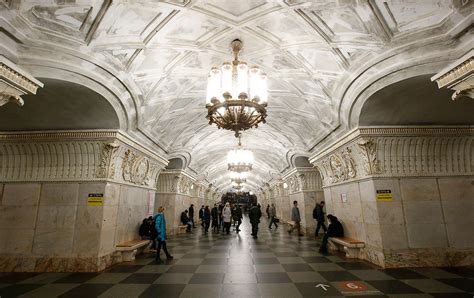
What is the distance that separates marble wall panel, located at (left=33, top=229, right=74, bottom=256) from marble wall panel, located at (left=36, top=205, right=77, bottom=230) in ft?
0.39

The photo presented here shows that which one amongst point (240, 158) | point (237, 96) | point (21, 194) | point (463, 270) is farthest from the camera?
point (240, 158)

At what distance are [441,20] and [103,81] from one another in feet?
19.5

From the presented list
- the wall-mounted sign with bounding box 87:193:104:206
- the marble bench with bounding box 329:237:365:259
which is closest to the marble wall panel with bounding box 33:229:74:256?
the wall-mounted sign with bounding box 87:193:104:206

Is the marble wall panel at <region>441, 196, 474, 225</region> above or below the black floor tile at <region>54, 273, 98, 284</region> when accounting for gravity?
above

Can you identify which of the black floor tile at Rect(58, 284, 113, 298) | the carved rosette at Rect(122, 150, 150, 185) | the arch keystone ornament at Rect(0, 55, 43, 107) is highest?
the arch keystone ornament at Rect(0, 55, 43, 107)

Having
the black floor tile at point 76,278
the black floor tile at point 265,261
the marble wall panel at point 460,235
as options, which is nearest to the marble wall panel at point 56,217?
the black floor tile at point 76,278

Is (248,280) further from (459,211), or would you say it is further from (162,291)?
(459,211)

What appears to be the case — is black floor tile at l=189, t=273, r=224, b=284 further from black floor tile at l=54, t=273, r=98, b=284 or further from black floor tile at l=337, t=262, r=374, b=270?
black floor tile at l=337, t=262, r=374, b=270

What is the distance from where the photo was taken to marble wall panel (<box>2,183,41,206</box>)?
6.05m

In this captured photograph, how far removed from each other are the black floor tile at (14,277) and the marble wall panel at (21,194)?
1.60 meters

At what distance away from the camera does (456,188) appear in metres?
6.03

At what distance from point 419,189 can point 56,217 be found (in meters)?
9.20

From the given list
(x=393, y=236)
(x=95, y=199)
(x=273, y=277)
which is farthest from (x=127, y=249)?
(x=393, y=236)

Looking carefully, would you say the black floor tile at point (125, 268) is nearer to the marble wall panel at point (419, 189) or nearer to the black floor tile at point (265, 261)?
the black floor tile at point (265, 261)
